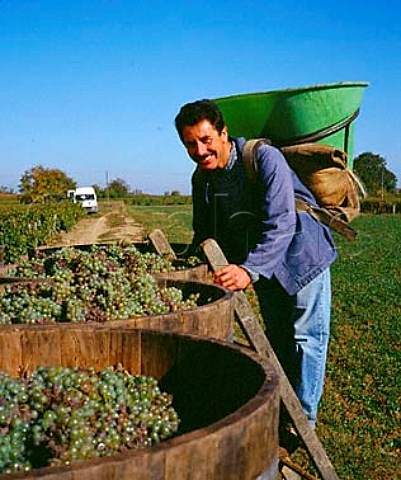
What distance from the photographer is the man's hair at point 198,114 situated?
388cm

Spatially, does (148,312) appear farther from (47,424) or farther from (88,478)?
(88,478)

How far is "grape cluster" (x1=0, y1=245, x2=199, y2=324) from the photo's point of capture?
122 inches

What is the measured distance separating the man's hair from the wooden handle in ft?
2.36

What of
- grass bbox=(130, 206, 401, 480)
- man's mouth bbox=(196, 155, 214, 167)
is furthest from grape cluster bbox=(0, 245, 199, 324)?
grass bbox=(130, 206, 401, 480)

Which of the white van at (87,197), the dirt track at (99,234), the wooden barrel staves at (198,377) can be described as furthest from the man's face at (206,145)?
the white van at (87,197)

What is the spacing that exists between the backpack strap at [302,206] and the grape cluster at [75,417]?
183 cm

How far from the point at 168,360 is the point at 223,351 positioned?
11.3 inches

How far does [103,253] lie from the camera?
14.3 ft

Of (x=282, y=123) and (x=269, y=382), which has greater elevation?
(x=282, y=123)

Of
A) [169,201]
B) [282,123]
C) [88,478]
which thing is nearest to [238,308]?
[282,123]

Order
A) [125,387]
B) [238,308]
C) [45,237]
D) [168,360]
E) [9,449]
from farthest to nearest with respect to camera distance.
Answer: [45,237], [238,308], [168,360], [125,387], [9,449]

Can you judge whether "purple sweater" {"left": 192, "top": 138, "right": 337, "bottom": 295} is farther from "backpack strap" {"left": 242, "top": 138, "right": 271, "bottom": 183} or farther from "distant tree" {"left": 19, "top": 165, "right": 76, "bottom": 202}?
"distant tree" {"left": 19, "top": 165, "right": 76, "bottom": 202}

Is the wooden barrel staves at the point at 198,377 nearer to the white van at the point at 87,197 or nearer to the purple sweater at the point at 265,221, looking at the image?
the purple sweater at the point at 265,221

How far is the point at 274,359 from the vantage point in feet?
12.4
